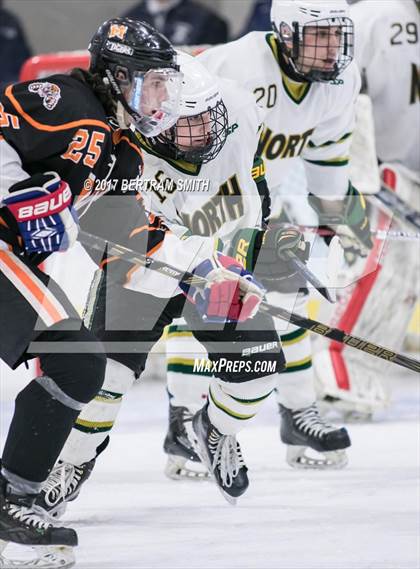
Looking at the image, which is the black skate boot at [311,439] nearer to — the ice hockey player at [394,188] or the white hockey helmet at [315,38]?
the ice hockey player at [394,188]

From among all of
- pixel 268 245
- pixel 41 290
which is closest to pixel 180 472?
pixel 268 245

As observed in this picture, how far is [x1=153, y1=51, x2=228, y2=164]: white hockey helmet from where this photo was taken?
10.1 feet

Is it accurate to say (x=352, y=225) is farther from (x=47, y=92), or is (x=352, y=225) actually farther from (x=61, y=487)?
(x=47, y=92)

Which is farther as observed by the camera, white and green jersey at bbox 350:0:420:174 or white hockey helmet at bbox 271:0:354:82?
white and green jersey at bbox 350:0:420:174

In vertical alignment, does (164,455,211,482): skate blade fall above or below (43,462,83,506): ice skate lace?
below

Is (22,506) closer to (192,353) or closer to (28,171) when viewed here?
(28,171)

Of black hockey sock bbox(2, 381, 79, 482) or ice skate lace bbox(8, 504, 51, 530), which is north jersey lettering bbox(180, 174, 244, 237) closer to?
black hockey sock bbox(2, 381, 79, 482)

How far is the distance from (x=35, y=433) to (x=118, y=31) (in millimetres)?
865

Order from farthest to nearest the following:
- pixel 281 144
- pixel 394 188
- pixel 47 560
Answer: pixel 394 188 → pixel 281 144 → pixel 47 560

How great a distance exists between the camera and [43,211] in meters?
2.52

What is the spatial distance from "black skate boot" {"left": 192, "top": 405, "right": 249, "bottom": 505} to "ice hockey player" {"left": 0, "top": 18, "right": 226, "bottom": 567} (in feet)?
1.92

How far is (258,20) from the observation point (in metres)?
5.61

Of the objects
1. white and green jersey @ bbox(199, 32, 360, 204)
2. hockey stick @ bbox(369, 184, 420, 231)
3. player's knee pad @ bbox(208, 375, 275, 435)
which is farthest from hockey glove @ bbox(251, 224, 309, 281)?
hockey stick @ bbox(369, 184, 420, 231)

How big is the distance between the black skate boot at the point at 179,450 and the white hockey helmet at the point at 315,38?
0.96 meters
